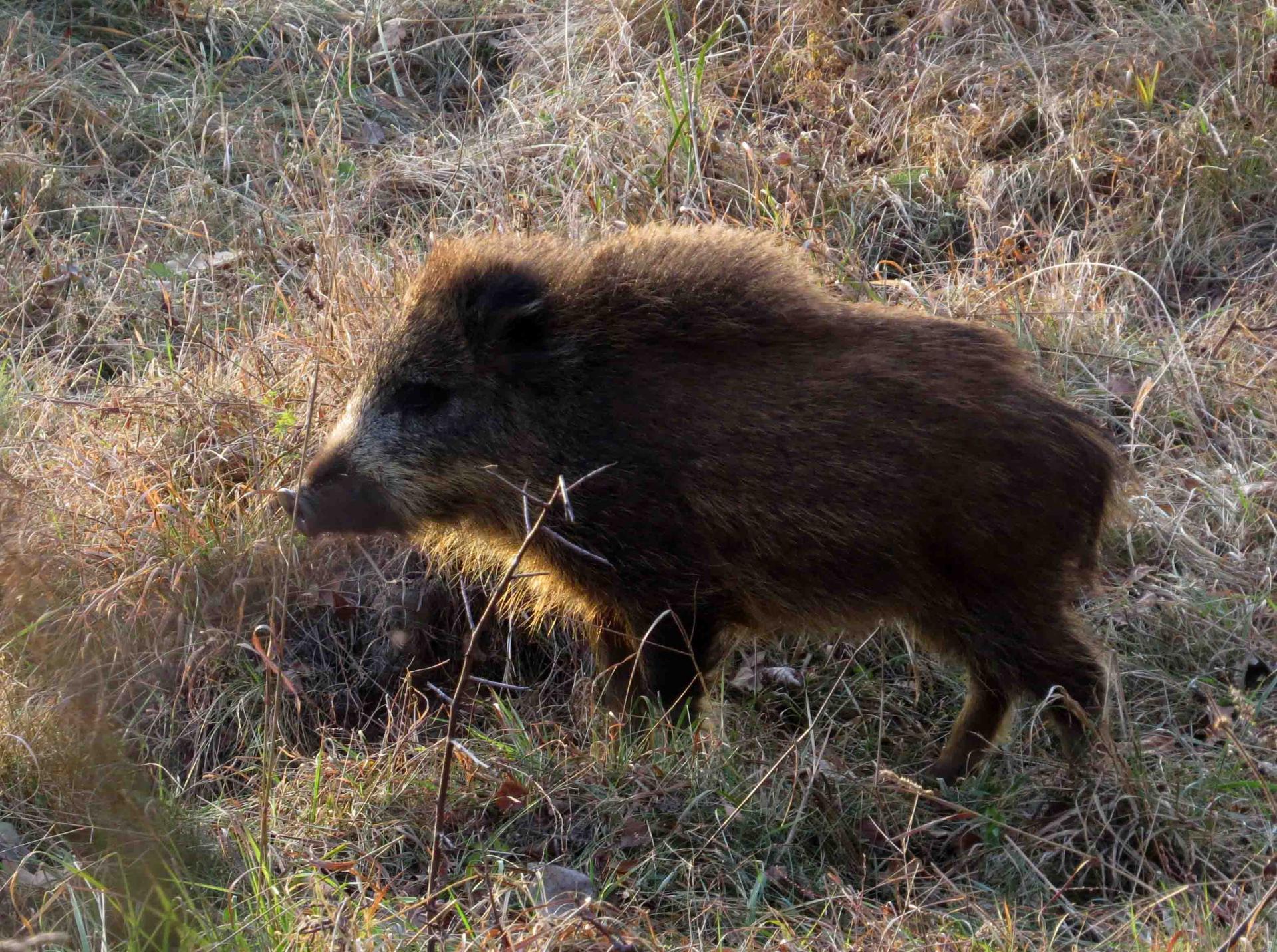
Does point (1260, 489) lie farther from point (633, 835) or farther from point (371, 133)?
point (371, 133)

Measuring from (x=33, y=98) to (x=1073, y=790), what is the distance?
645cm

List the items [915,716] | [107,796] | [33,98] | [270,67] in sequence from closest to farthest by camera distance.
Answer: [107,796] → [915,716] → [33,98] → [270,67]

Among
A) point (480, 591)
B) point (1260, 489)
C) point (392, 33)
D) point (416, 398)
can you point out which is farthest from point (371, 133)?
point (1260, 489)

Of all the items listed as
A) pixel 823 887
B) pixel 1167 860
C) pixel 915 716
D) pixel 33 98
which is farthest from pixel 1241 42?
pixel 33 98

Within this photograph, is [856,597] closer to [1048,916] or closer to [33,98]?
[1048,916]

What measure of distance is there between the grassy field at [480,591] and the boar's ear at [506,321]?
954 millimetres

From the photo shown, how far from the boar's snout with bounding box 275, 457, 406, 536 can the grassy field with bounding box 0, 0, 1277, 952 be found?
320mm

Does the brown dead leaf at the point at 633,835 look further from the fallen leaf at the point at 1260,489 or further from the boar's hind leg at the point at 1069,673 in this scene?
the fallen leaf at the point at 1260,489

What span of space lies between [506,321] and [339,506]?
2.57ft

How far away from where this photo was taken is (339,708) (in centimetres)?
490

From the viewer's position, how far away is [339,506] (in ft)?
14.5

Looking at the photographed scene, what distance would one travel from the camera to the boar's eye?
14.6 feet

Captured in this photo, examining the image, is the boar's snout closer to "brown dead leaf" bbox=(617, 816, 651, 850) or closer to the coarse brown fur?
the coarse brown fur

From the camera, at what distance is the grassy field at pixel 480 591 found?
11.5 feet
